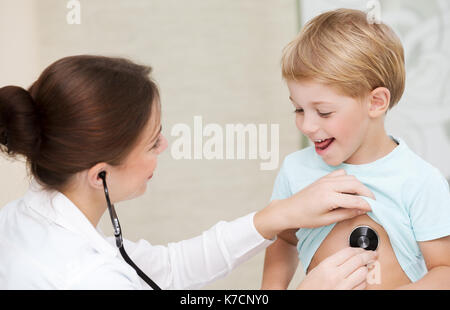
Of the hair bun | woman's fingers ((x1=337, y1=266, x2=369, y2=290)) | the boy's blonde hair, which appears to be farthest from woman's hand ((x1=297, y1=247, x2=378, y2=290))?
the hair bun

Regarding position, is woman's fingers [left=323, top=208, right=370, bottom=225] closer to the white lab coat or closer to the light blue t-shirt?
the light blue t-shirt

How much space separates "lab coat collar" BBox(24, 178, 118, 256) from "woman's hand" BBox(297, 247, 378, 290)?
431mm

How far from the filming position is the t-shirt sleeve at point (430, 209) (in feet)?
3.71

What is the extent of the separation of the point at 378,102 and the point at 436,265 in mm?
388

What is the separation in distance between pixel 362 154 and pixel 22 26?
148cm

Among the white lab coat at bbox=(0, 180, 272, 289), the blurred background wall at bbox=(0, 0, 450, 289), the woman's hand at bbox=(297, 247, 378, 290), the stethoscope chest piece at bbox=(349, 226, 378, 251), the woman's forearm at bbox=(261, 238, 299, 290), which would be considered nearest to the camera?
the white lab coat at bbox=(0, 180, 272, 289)

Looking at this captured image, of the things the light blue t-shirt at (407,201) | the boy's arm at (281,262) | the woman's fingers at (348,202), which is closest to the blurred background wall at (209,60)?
the boy's arm at (281,262)

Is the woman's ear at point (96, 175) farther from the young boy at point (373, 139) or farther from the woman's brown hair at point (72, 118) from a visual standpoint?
the young boy at point (373, 139)

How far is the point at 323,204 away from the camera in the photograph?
3.72 ft

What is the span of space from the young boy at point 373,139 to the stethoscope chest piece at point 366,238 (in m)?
0.02

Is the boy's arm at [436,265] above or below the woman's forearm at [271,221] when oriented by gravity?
below

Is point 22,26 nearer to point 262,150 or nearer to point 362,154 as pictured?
point 262,150

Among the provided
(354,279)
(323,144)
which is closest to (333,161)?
(323,144)

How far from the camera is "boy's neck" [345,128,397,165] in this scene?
123 centimetres
